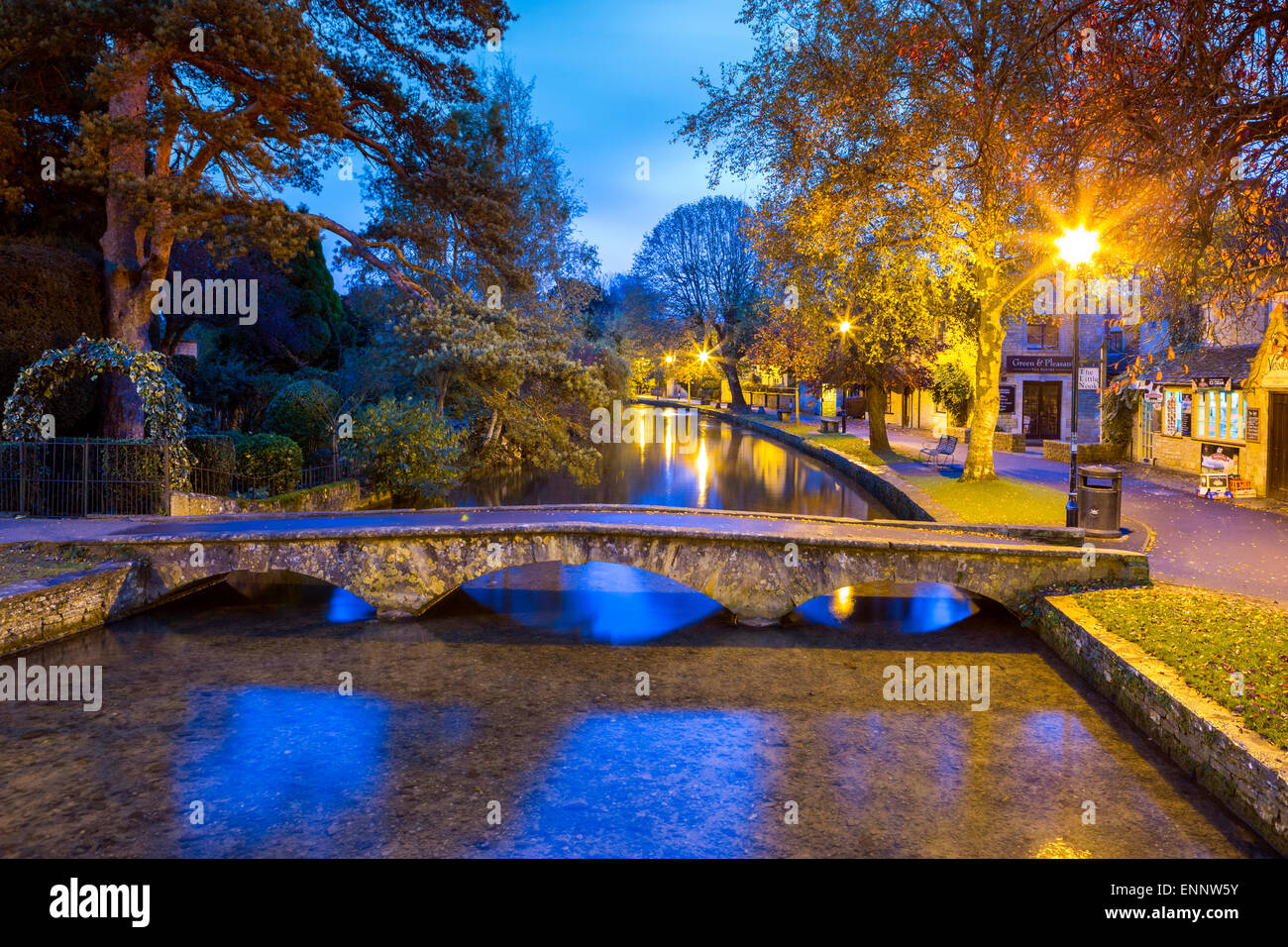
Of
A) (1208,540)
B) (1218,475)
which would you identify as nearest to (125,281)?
(1208,540)

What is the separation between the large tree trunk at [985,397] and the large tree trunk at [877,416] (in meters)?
13.2

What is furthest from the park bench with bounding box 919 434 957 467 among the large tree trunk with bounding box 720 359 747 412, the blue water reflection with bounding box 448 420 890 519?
the large tree trunk with bounding box 720 359 747 412

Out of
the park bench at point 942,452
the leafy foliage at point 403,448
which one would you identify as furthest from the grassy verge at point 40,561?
the park bench at point 942,452

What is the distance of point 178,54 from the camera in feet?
50.2

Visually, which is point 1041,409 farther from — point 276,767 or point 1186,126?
point 276,767

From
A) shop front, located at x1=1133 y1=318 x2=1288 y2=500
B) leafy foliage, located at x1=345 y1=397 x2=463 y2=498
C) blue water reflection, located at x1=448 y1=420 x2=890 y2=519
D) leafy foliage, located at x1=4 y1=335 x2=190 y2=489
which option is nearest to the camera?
leafy foliage, located at x1=4 y1=335 x2=190 y2=489

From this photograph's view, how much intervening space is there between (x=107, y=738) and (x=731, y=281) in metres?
59.8

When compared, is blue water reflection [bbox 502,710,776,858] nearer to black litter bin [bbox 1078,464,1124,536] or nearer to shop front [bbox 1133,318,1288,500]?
black litter bin [bbox 1078,464,1124,536]

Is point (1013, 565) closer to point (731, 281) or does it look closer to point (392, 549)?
point (392, 549)

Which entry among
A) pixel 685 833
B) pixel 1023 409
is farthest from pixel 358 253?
pixel 1023 409

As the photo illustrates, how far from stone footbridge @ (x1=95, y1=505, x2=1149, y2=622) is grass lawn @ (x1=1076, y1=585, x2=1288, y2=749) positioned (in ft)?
3.54

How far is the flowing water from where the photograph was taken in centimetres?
648

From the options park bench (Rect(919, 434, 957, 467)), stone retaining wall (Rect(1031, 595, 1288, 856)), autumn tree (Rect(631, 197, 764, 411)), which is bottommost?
stone retaining wall (Rect(1031, 595, 1288, 856))

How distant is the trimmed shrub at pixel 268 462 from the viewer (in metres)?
18.8
